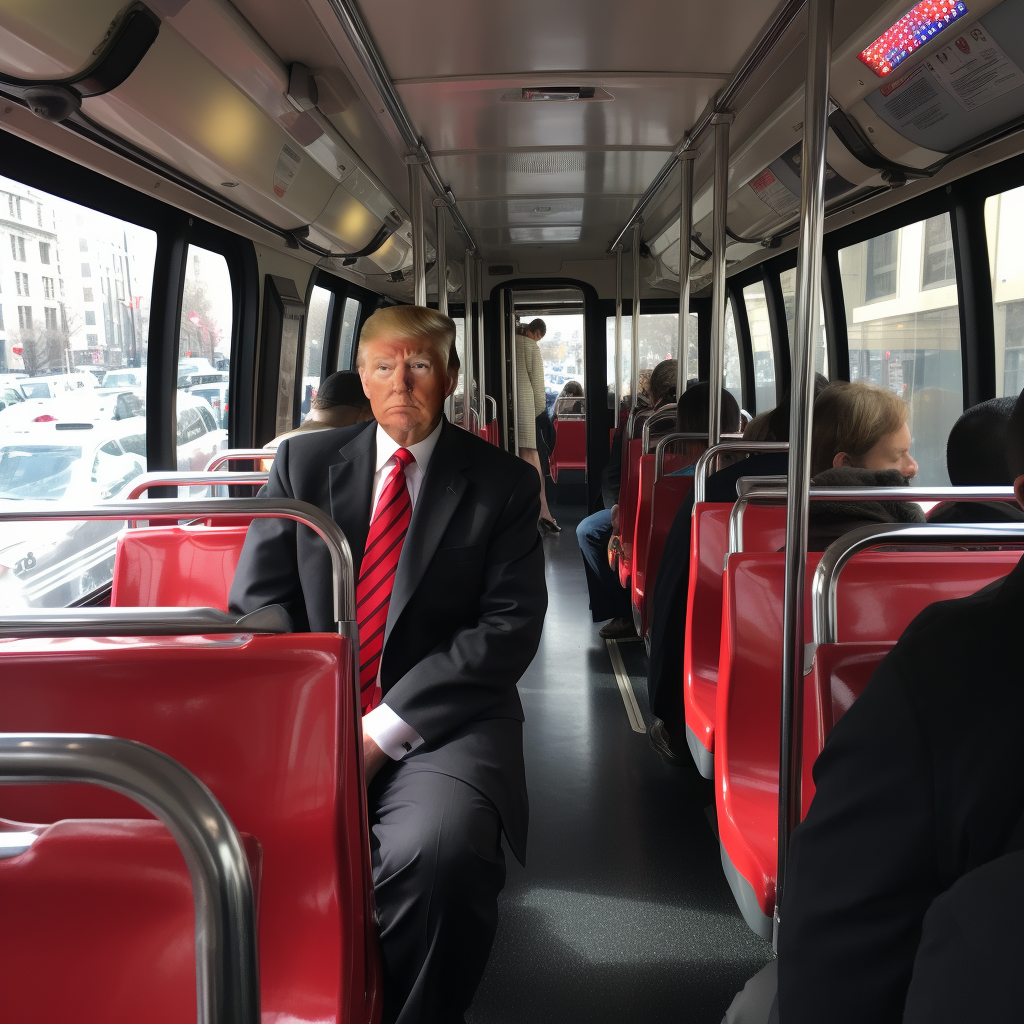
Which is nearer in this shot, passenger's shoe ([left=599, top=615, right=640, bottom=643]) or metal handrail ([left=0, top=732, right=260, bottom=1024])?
metal handrail ([left=0, top=732, right=260, bottom=1024])

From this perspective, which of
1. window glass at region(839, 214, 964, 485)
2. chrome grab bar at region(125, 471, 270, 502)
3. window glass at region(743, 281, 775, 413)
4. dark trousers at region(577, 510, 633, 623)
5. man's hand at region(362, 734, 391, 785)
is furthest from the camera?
window glass at region(743, 281, 775, 413)

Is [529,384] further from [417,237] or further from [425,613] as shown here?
[425,613]

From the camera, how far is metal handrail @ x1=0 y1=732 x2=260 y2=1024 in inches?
19.5

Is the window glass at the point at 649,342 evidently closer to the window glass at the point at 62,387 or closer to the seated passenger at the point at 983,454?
the window glass at the point at 62,387

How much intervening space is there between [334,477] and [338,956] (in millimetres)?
1074

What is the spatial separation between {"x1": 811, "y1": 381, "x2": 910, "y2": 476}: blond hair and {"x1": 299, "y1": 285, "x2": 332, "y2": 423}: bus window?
14.1 ft

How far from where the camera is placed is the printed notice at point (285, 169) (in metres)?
3.22

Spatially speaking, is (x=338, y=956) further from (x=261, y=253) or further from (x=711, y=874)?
(x=261, y=253)

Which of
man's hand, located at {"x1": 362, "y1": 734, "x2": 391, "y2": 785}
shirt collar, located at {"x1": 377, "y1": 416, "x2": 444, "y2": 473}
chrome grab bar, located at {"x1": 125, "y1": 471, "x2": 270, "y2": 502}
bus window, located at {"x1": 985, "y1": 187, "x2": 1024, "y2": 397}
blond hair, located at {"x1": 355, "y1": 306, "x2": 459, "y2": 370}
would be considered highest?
bus window, located at {"x1": 985, "y1": 187, "x2": 1024, "y2": 397}

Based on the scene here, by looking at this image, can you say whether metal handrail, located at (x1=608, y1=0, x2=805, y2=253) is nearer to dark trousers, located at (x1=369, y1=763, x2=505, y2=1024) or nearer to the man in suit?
the man in suit

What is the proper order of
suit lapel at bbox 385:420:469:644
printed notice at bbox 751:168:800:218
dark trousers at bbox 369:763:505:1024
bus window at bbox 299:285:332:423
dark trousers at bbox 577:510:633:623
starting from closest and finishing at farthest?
dark trousers at bbox 369:763:505:1024, suit lapel at bbox 385:420:469:644, printed notice at bbox 751:168:800:218, dark trousers at bbox 577:510:633:623, bus window at bbox 299:285:332:423

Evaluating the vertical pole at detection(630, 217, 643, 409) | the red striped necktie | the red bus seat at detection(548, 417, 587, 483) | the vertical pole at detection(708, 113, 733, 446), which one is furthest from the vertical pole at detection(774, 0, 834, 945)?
the red bus seat at detection(548, 417, 587, 483)

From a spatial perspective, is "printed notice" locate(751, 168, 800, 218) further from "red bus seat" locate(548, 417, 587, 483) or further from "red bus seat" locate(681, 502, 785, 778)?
"red bus seat" locate(548, 417, 587, 483)

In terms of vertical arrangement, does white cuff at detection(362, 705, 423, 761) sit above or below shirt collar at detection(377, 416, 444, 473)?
below
